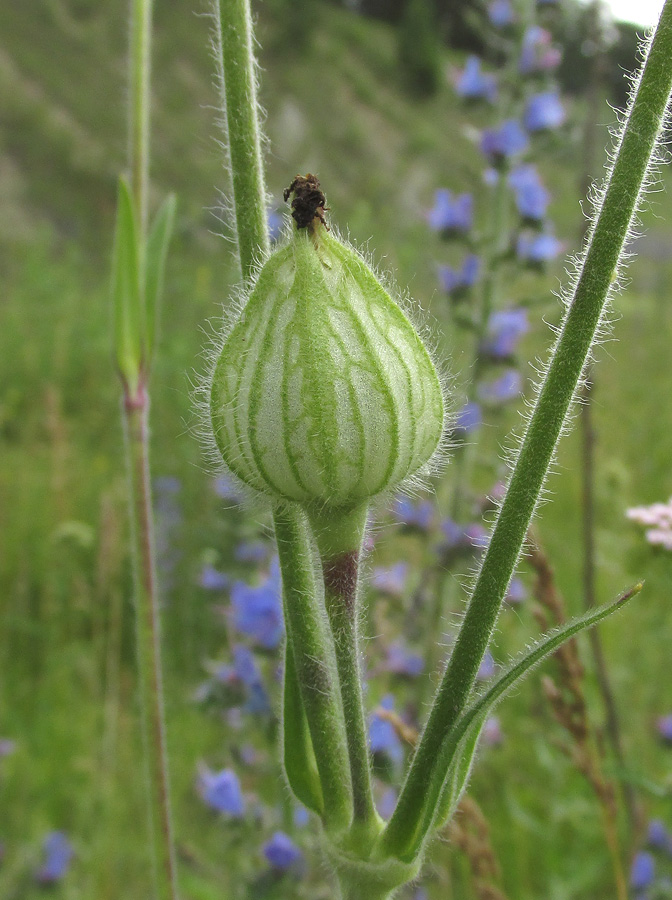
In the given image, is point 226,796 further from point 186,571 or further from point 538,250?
point 538,250

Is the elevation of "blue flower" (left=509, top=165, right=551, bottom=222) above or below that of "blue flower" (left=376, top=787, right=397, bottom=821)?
above

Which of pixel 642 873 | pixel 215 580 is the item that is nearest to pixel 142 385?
pixel 215 580

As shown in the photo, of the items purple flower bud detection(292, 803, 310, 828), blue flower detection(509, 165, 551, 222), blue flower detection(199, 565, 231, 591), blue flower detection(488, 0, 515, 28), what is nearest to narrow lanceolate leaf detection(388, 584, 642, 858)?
purple flower bud detection(292, 803, 310, 828)

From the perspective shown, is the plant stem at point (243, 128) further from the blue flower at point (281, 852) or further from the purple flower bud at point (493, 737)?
the purple flower bud at point (493, 737)

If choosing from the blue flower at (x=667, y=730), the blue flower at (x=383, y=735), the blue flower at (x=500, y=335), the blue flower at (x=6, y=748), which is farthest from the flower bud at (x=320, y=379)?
the blue flower at (x=6, y=748)

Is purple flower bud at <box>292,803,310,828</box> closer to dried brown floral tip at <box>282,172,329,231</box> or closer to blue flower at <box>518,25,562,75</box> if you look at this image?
dried brown floral tip at <box>282,172,329,231</box>

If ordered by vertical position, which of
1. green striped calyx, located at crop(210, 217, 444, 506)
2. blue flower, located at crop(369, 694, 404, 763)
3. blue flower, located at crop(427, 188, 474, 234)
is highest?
blue flower, located at crop(427, 188, 474, 234)
